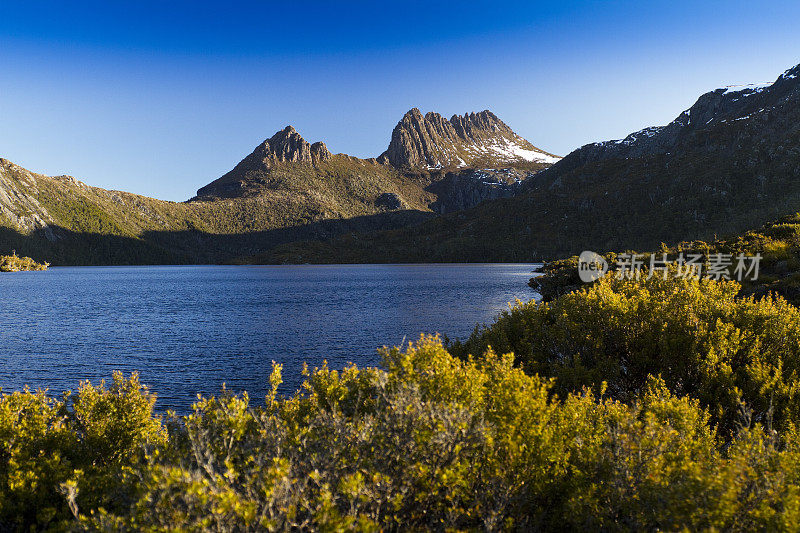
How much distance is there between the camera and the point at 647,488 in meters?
11.8

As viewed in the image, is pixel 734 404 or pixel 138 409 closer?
pixel 138 409

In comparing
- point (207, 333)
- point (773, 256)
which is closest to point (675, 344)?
point (773, 256)

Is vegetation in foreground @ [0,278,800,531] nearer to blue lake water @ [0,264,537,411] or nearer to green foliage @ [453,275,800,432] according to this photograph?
green foliage @ [453,275,800,432]

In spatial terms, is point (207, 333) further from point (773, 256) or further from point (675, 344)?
point (773, 256)

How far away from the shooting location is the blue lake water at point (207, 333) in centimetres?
4634

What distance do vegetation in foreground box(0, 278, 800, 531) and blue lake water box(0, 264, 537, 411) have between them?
22.2 m

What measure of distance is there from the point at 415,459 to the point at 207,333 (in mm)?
65804

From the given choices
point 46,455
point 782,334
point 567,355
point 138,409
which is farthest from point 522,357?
point 46,455

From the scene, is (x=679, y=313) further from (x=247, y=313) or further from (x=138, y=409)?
(x=247, y=313)

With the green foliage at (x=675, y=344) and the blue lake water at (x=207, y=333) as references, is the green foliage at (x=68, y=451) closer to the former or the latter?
the blue lake water at (x=207, y=333)

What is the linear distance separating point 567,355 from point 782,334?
11125 millimetres

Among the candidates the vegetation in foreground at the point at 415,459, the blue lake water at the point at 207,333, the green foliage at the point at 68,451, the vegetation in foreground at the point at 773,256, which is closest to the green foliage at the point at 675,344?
the vegetation in foreground at the point at 415,459

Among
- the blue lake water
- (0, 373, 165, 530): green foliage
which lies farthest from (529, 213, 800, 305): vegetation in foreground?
(0, 373, 165, 530): green foliage

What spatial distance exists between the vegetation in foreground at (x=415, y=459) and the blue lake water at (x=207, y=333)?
875 inches
